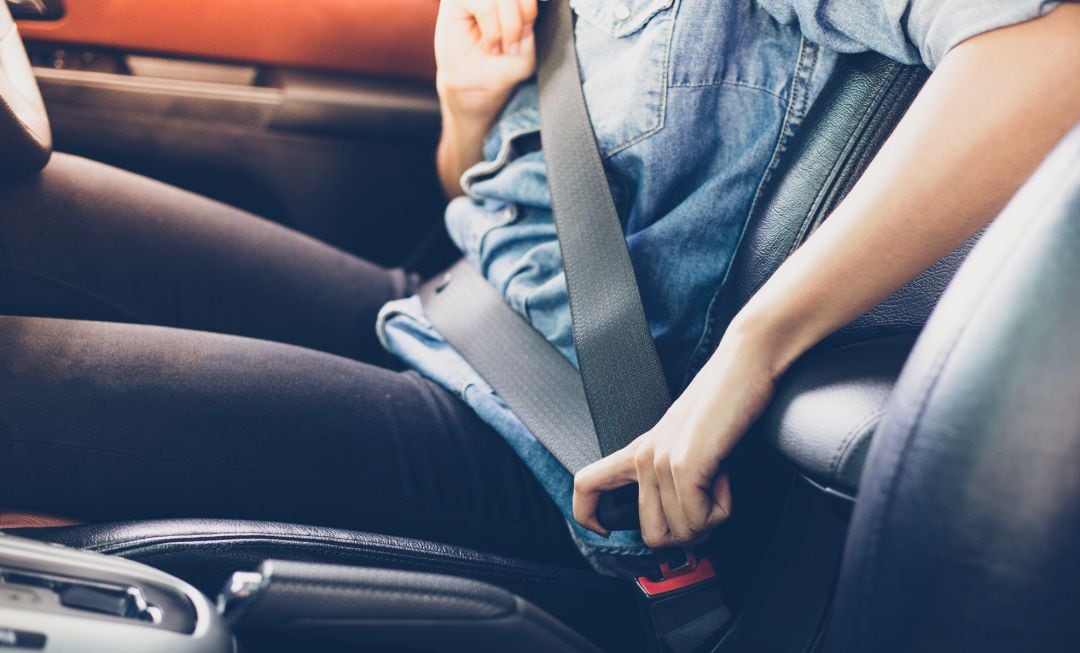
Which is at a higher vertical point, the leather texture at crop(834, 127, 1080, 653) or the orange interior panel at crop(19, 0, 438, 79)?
the orange interior panel at crop(19, 0, 438, 79)

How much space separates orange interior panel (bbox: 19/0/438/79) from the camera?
111 centimetres

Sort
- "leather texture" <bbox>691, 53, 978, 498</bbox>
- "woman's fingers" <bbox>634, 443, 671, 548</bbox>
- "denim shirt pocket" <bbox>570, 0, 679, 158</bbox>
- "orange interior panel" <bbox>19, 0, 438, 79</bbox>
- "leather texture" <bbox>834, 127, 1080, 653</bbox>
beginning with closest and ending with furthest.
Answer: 1. "leather texture" <bbox>834, 127, 1080, 653</bbox>
2. "leather texture" <bbox>691, 53, 978, 498</bbox>
3. "woman's fingers" <bbox>634, 443, 671, 548</bbox>
4. "denim shirt pocket" <bbox>570, 0, 679, 158</bbox>
5. "orange interior panel" <bbox>19, 0, 438, 79</bbox>

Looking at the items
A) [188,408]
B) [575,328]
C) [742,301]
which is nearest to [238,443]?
[188,408]

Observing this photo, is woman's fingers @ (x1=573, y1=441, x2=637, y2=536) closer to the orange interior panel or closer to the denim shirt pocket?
the denim shirt pocket

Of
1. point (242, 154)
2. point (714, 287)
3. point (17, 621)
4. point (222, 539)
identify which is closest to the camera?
point (17, 621)

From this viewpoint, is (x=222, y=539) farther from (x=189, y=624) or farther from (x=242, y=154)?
(x=242, y=154)

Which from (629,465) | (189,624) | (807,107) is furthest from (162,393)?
(807,107)

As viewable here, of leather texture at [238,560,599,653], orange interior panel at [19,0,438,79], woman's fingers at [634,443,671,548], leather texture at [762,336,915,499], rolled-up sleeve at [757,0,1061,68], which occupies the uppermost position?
rolled-up sleeve at [757,0,1061,68]

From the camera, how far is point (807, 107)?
0.68 metres

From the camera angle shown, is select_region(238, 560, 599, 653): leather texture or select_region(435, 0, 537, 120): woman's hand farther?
select_region(435, 0, 537, 120): woman's hand

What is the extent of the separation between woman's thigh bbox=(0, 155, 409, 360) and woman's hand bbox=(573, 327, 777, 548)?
1.34ft

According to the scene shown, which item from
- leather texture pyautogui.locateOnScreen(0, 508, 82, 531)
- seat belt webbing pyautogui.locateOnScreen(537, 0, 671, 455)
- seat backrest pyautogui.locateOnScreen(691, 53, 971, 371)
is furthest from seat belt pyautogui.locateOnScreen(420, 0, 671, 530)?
leather texture pyautogui.locateOnScreen(0, 508, 82, 531)

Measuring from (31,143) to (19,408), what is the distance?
279 millimetres

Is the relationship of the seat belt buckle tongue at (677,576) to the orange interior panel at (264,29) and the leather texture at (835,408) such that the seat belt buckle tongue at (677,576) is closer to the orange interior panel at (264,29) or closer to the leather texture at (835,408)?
the leather texture at (835,408)
